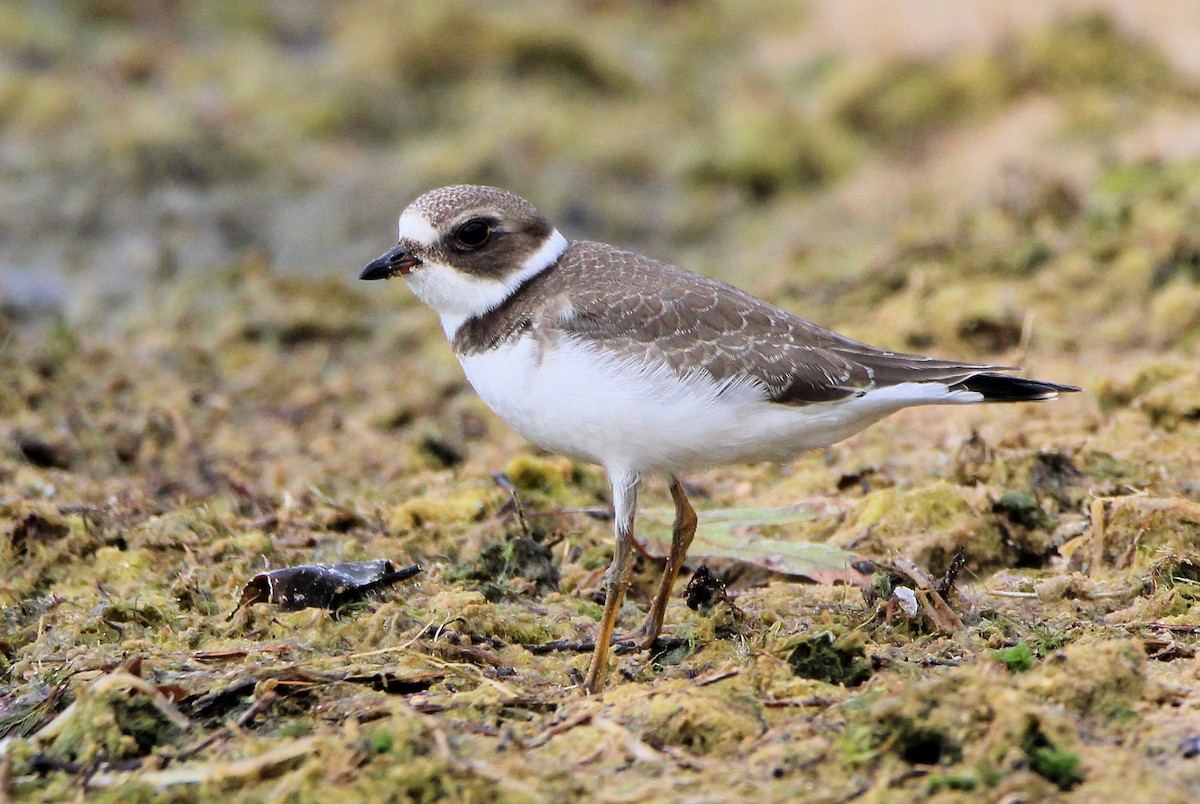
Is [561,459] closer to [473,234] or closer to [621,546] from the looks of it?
[473,234]

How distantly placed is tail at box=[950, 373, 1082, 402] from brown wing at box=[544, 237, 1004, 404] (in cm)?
4

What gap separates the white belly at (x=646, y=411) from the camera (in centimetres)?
493

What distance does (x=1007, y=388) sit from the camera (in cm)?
514

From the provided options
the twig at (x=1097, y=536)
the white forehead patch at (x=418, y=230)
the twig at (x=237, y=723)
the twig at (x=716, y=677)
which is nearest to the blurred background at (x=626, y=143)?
the twig at (x=1097, y=536)

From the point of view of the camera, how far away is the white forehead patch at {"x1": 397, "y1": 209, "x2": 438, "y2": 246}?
5543 mm

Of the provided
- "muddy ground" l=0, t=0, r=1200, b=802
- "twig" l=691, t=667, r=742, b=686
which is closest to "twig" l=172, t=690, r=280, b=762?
"muddy ground" l=0, t=0, r=1200, b=802

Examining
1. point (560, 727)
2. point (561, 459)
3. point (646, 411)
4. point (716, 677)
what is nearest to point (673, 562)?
point (646, 411)

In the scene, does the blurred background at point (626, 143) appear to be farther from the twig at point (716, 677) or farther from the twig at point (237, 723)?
the twig at point (237, 723)

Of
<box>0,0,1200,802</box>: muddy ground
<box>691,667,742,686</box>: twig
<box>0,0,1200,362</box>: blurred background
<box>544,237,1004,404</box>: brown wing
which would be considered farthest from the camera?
<box>0,0,1200,362</box>: blurred background

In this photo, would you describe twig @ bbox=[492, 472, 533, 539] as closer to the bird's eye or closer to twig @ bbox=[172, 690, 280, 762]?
the bird's eye

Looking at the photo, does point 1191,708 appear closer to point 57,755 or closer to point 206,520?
point 57,755

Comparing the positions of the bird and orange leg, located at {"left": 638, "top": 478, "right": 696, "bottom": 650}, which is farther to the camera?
orange leg, located at {"left": 638, "top": 478, "right": 696, "bottom": 650}

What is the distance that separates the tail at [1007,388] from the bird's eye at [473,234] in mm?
1903

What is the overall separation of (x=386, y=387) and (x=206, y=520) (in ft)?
10.6
